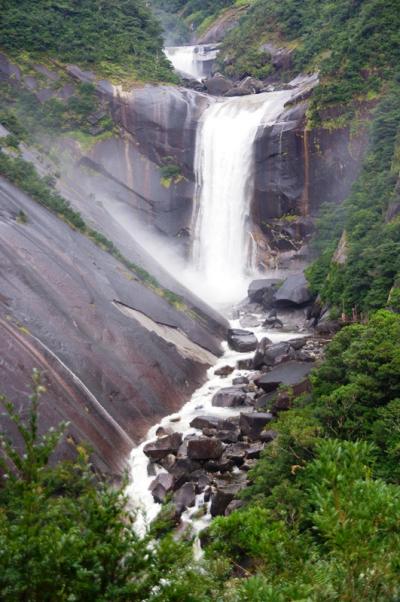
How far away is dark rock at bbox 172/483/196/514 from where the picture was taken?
1507 centimetres

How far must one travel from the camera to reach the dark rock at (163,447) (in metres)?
17.3

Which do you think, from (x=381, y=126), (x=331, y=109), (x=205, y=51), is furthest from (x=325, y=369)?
(x=205, y=51)

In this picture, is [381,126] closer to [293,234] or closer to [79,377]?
[293,234]

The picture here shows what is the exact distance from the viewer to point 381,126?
1293 inches

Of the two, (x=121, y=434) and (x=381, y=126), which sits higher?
(x=381, y=126)

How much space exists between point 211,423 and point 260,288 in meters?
14.5

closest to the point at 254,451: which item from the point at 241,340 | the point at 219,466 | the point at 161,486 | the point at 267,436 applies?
the point at 267,436

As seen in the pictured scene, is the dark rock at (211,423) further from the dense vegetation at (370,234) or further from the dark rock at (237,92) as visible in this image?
the dark rock at (237,92)

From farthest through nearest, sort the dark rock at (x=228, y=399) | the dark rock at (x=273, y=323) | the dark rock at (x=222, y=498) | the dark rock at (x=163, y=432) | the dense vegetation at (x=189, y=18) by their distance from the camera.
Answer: the dense vegetation at (x=189, y=18) < the dark rock at (x=273, y=323) < the dark rock at (x=228, y=399) < the dark rock at (x=163, y=432) < the dark rock at (x=222, y=498)

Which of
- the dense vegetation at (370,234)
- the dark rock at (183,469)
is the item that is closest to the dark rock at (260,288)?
the dense vegetation at (370,234)

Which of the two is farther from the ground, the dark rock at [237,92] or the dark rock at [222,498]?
the dark rock at [237,92]

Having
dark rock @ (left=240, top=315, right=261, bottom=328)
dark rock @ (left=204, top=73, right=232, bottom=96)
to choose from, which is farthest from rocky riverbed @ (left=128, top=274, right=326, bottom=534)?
dark rock @ (left=204, top=73, right=232, bottom=96)

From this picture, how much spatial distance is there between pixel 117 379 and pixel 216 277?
19.0 m

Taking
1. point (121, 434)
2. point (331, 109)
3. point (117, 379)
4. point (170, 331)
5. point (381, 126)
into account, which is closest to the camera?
point (121, 434)
